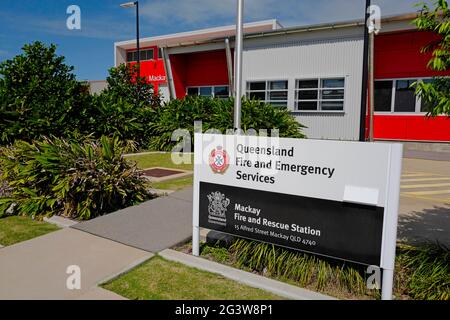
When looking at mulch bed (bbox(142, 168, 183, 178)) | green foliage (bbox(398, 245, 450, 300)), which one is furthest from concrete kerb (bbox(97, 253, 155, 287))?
mulch bed (bbox(142, 168, 183, 178))

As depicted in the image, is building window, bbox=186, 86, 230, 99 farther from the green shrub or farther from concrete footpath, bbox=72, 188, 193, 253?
concrete footpath, bbox=72, 188, 193, 253

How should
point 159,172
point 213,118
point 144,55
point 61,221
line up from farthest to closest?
point 144,55, point 213,118, point 159,172, point 61,221

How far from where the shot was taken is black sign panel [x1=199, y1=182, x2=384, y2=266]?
→ 10.8 ft

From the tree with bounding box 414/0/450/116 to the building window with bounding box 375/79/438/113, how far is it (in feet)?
44.7

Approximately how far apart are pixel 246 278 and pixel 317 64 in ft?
49.9

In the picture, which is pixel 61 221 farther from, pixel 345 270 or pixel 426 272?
pixel 426 272

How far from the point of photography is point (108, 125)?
13.5 metres

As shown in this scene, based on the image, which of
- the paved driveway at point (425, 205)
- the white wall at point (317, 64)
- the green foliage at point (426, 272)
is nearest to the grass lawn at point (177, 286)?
the green foliage at point (426, 272)

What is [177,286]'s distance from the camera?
3537 mm

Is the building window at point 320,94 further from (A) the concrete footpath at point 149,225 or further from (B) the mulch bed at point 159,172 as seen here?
(A) the concrete footpath at point 149,225

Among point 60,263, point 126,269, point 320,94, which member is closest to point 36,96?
point 60,263
